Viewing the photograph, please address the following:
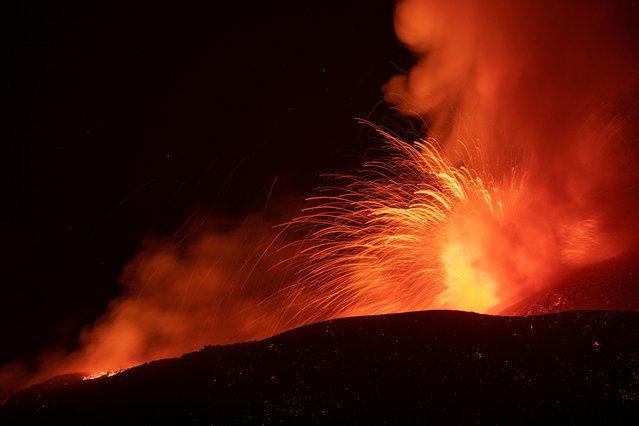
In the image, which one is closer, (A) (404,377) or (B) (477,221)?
(A) (404,377)

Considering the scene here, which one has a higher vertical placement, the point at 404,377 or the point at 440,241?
the point at 440,241

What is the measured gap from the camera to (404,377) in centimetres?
427

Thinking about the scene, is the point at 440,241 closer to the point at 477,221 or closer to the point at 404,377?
the point at 477,221

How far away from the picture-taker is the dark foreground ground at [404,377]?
3898 mm

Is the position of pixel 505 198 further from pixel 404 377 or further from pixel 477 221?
pixel 404 377

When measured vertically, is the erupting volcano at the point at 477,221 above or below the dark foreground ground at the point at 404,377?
above

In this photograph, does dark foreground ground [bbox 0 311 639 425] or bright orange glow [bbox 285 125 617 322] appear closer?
dark foreground ground [bbox 0 311 639 425]

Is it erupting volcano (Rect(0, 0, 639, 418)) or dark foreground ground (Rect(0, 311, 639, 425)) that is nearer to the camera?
dark foreground ground (Rect(0, 311, 639, 425))

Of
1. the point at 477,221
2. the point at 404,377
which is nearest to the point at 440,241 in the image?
the point at 477,221

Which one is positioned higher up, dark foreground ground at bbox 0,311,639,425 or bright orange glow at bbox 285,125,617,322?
bright orange glow at bbox 285,125,617,322

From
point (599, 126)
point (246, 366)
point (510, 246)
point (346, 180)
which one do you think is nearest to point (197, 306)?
point (346, 180)

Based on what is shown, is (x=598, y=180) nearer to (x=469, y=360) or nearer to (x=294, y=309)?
(x=469, y=360)

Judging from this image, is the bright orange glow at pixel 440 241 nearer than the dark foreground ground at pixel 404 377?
No

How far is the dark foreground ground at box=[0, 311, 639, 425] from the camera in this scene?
3.90 metres
